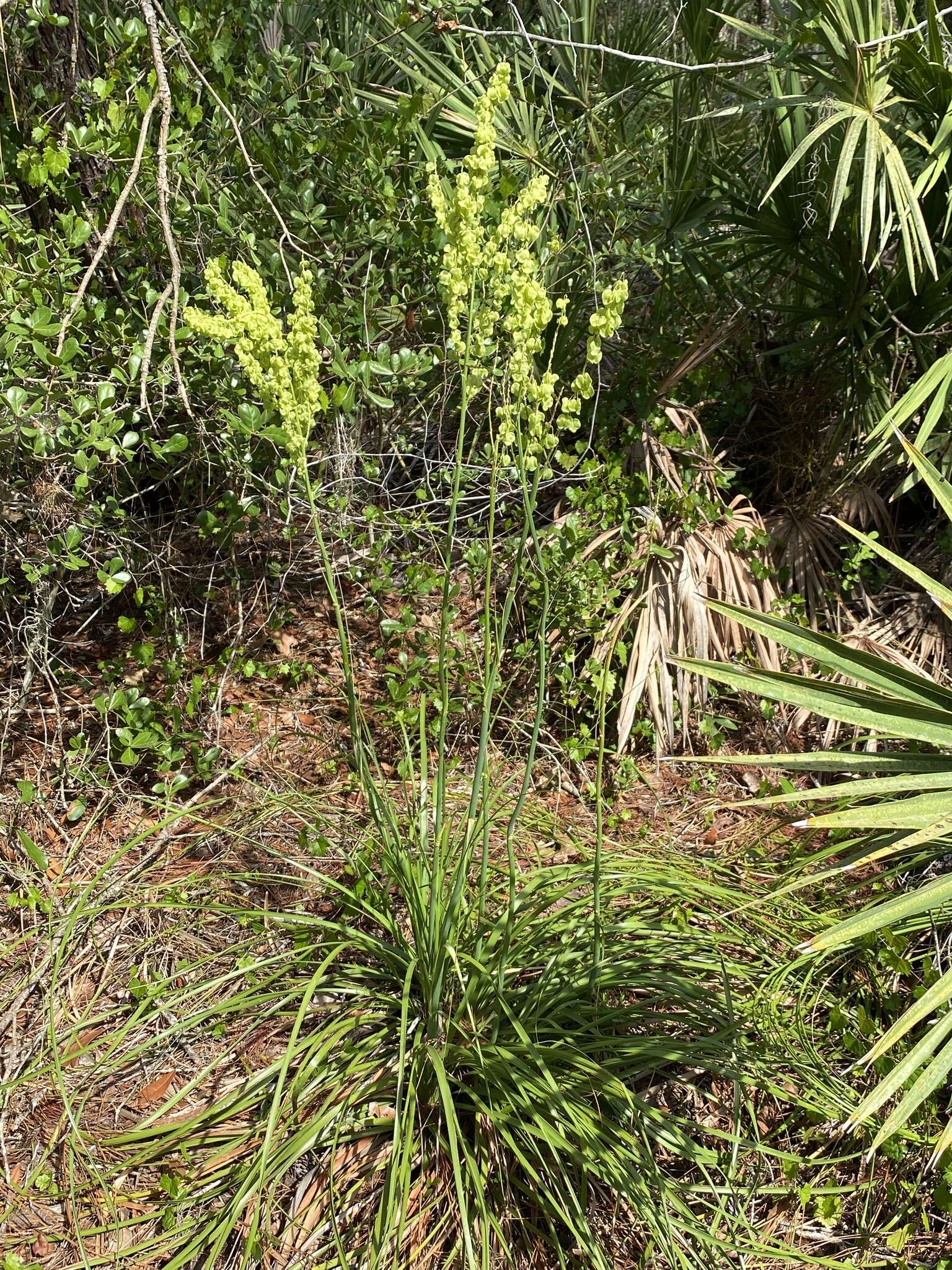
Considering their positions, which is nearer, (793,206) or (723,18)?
(723,18)

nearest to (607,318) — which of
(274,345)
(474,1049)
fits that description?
(274,345)

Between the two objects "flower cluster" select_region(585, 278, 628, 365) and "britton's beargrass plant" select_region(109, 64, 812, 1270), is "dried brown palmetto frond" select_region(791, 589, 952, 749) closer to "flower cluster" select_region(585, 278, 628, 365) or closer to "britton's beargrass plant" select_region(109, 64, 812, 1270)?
"britton's beargrass plant" select_region(109, 64, 812, 1270)

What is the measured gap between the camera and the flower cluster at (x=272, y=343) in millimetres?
1935

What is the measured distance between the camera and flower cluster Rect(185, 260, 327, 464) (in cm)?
193

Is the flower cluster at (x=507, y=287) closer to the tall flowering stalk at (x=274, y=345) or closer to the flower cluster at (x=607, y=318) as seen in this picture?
the flower cluster at (x=607, y=318)

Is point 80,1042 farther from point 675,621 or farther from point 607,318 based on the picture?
point 675,621

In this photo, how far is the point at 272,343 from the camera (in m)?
2.00

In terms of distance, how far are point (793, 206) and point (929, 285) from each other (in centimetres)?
51

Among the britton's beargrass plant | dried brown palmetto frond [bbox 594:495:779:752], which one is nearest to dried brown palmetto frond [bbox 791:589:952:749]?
dried brown palmetto frond [bbox 594:495:779:752]

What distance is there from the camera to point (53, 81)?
10.7 ft

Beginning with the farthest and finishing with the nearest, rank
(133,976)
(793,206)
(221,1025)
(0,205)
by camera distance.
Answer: (793,206)
(0,205)
(133,976)
(221,1025)

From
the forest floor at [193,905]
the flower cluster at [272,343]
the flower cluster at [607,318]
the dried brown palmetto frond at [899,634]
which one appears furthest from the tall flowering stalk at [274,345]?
the dried brown palmetto frond at [899,634]

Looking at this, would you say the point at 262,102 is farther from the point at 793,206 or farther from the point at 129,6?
the point at 793,206

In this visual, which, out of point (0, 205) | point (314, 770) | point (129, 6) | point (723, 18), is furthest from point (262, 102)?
point (314, 770)
